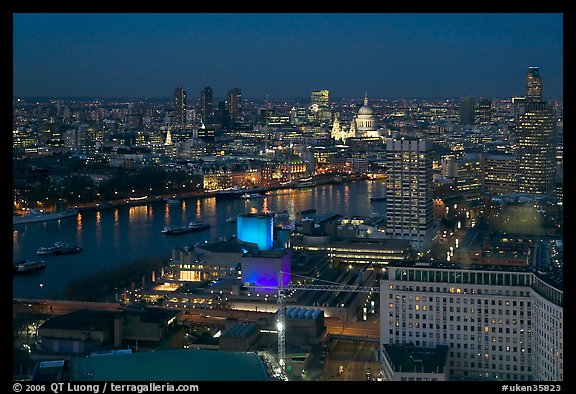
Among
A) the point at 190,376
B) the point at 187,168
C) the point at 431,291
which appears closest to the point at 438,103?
the point at 187,168

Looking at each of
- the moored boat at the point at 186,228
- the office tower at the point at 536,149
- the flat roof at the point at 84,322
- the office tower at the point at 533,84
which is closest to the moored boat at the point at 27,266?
the moored boat at the point at 186,228

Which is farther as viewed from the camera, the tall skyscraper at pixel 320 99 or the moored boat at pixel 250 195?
the tall skyscraper at pixel 320 99

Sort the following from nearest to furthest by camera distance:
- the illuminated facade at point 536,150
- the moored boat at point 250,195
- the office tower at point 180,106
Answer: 1. the illuminated facade at point 536,150
2. the moored boat at point 250,195
3. the office tower at point 180,106

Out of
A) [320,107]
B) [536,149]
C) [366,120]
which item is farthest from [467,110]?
[536,149]

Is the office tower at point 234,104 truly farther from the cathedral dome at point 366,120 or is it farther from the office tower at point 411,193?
the office tower at point 411,193
